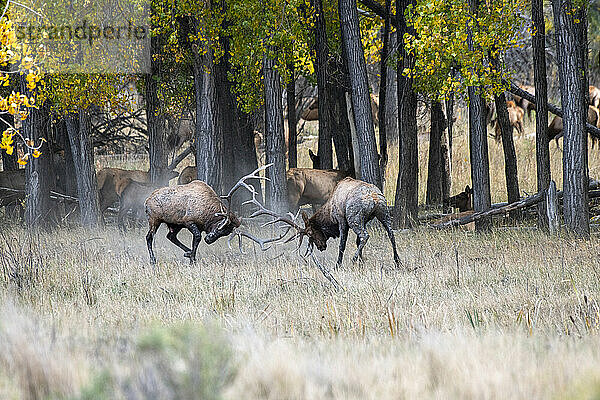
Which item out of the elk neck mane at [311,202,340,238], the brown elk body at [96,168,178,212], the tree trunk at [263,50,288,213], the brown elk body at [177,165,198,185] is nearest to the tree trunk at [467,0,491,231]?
the tree trunk at [263,50,288,213]

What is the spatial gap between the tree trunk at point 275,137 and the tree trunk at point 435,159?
4.27 meters

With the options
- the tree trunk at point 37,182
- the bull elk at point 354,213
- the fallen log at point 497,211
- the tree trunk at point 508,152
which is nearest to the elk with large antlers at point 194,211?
the bull elk at point 354,213

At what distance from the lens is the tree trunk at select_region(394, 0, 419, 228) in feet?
49.3

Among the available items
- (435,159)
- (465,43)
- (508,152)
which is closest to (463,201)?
(508,152)

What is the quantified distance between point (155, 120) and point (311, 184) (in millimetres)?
3631

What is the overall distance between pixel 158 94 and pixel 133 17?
1.81m

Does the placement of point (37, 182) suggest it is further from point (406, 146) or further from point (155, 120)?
point (406, 146)

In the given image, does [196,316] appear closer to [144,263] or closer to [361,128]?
→ [144,263]

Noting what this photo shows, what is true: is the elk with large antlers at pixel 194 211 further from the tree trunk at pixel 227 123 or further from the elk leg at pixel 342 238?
the tree trunk at pixel 227 123

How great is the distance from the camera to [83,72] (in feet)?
50.1

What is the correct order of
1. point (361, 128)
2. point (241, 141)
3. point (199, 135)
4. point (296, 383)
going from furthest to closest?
point (241, 141) < point (199, 135) < point (361, 128) < point (296, 383)

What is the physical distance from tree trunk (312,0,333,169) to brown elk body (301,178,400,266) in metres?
5.28

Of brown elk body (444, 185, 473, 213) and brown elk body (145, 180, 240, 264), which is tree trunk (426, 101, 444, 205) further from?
brown elk body (145, 180, 240, 264)

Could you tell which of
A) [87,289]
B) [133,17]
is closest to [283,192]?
[133,17]
